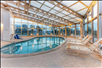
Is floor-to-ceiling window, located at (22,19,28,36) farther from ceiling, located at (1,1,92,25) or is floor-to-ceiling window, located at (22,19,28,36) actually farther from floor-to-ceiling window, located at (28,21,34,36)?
ceiling, located at (1,1,92,25)

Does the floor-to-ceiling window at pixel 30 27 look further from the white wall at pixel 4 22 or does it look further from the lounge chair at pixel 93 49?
the lounge chair at pixel 93 49

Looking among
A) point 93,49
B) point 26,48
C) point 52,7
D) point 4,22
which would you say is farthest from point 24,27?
point 93,49

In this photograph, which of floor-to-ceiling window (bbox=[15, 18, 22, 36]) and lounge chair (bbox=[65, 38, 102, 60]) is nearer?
lounge chair (bbox=[65, 38, 102, 60])

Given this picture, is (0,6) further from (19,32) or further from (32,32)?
(32,32)

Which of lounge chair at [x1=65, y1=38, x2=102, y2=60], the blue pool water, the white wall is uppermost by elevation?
the white wall

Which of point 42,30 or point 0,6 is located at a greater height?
point 0,6

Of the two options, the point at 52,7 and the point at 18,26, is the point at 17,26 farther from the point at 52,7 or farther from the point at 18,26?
the point at 52,7

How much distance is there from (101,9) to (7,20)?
10113 mm

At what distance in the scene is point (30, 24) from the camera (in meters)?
14.7

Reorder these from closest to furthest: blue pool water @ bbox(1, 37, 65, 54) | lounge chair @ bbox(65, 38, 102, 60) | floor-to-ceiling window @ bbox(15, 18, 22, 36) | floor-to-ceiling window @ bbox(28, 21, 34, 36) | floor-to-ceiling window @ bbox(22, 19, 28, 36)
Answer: lounge chair @ bbox(65, 38, 102, 60) → blue pool water @ bbox(1, 37, 65, 54) → floor-to-ceiling window @ bbox(15, 18, 22, 36) → floor-to-ceiling window @ bbox(22, 19, 28, 36) → floor-to-ceiling window @ bbox(28, 21, 34, 36)

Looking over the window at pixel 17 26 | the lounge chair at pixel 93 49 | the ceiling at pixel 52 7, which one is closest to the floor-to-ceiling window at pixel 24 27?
the window at pixel 17 26

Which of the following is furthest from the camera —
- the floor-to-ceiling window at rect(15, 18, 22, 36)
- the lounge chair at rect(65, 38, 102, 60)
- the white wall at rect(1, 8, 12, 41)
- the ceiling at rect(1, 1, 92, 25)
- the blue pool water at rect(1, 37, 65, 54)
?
the floor-to-ceiling window at rect(15, 18, 22, 36)

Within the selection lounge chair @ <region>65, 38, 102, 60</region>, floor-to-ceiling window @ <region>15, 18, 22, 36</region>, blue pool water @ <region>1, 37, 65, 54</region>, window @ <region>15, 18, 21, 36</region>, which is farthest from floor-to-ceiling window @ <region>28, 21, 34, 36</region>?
lounge chair @ <region>65, 38, 102, 60</region>

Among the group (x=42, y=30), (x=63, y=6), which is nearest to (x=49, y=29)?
(x=42, y=30)
